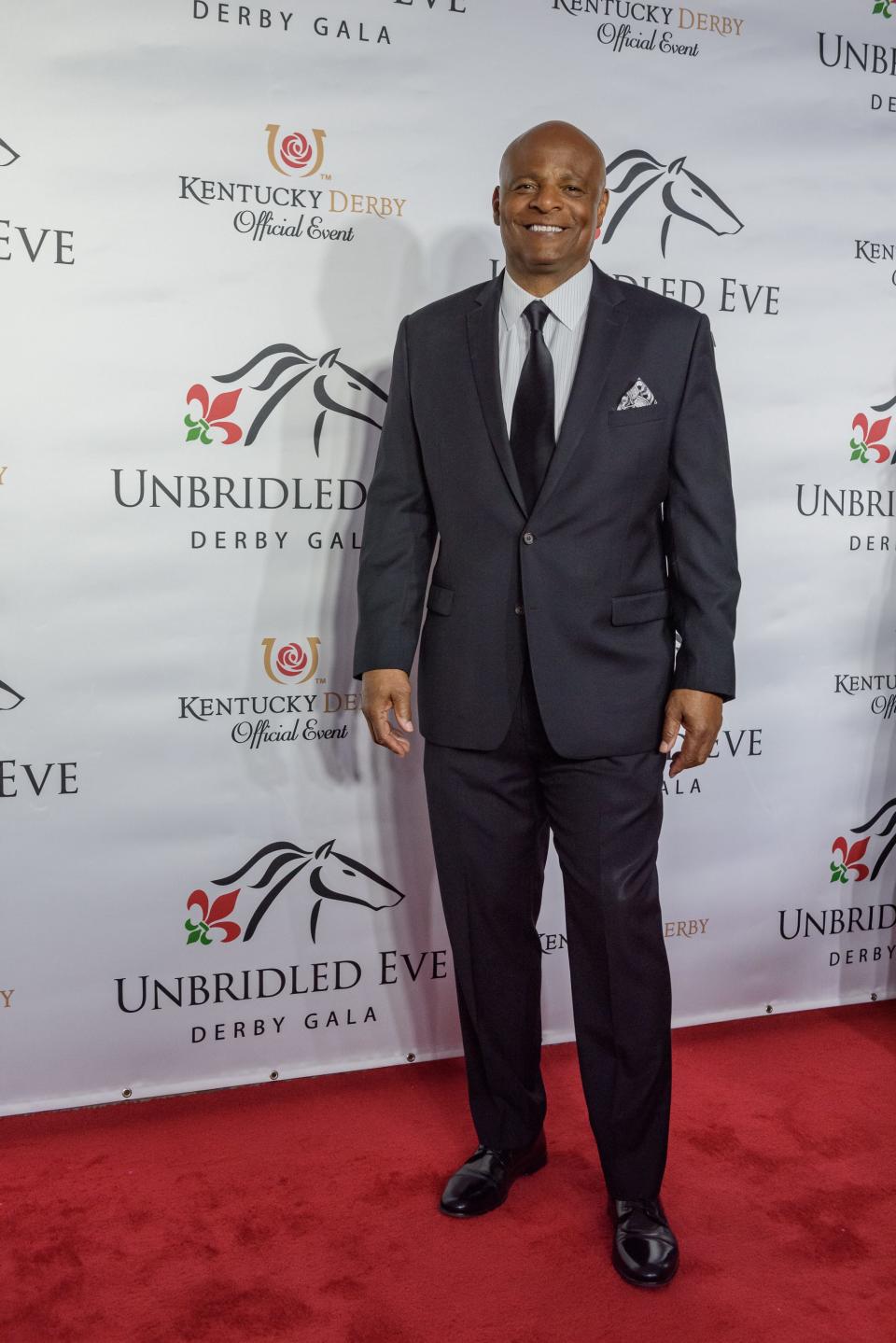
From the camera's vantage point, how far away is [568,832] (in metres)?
1.84

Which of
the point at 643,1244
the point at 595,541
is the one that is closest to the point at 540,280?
the point at 595,541

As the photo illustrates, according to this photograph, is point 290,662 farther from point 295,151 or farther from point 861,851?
Answer: point 861,851

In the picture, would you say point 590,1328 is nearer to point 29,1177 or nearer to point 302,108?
point 29,1177

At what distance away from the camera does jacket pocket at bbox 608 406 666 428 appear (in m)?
1.78

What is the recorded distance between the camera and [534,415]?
1802 millimetres

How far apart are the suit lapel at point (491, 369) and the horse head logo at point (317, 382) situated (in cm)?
49

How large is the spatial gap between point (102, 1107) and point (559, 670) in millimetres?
1343

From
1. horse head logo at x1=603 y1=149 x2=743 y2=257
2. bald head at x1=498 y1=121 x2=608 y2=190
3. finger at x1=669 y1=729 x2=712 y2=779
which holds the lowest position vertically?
finger at x1=669 y1=729 x2=712 y2=779

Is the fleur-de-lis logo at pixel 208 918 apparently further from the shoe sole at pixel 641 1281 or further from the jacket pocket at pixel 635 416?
the jacket pocket at pixel 635 416

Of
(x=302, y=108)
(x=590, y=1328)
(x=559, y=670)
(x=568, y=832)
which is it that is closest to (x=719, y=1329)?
(x=590, y=1328)

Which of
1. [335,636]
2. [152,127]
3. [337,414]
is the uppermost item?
[152,127]

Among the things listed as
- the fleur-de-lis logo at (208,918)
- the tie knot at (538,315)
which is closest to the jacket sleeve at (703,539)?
the tie knot at (538,315)

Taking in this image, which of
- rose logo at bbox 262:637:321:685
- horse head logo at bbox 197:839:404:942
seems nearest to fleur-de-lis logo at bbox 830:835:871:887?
horse head logo at bbox 197:839:404:942

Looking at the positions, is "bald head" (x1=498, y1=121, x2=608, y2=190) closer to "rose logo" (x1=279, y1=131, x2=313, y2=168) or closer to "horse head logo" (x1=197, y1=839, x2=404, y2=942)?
"rose logo" (x1=279, y1=131, x2=313, y2=168)
